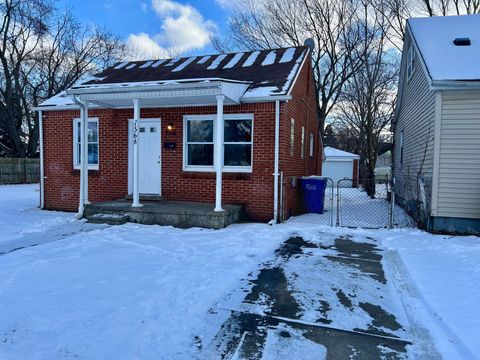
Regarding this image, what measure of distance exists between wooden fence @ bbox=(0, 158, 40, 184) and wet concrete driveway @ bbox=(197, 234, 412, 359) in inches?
938

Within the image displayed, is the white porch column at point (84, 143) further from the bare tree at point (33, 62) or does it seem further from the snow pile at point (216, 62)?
the bare tree at point (33, 62)

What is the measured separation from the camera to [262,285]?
4270 millimetres

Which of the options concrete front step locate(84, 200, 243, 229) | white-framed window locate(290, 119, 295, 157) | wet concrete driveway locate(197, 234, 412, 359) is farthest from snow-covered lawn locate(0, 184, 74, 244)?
white-framed window locate(290, 119, 295, 157)

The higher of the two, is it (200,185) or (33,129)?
(33,129)

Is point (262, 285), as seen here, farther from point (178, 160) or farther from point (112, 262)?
point (178, 160)

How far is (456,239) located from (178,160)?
22.3 feet

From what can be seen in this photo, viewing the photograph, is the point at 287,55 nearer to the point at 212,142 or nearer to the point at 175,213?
the point at 212,142

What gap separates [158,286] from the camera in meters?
4.07

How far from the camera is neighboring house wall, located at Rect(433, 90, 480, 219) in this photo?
7250 millimetres

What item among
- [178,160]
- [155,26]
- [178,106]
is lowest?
[178,160]

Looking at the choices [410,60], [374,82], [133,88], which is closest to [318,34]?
[374,82]

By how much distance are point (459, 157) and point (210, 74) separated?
22.4ft

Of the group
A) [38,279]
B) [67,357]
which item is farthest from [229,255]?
[67,357]

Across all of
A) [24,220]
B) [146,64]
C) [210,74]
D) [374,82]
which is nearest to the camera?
[24,220]
